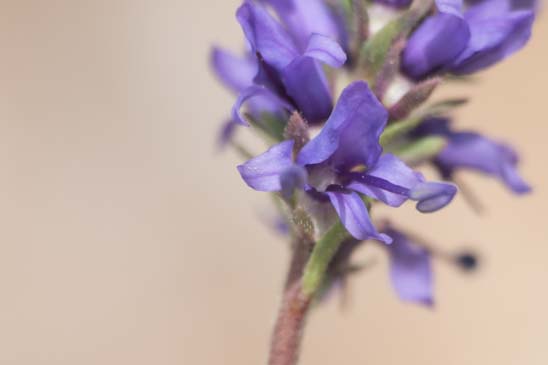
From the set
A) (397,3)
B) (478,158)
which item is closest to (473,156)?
(478,158)

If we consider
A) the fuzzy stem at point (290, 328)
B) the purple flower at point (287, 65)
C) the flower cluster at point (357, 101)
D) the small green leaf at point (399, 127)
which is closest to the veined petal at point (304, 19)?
the flower cluster at point (357, 101)

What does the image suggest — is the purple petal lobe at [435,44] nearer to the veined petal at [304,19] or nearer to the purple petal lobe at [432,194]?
the veined petal at [304,19]

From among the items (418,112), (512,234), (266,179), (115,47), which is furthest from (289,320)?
(115,47)

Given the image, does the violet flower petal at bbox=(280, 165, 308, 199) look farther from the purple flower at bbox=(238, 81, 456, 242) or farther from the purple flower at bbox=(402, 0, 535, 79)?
the purple flower at bbox=(402, 0, 535, 79)

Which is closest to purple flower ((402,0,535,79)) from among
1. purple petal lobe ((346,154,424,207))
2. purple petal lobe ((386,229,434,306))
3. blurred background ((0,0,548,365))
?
purple petal lobe ((346,154,424,207))

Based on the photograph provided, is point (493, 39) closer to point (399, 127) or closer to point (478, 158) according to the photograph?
point (399, 127)

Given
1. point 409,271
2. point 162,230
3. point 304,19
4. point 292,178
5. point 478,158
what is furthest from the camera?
point 162,230

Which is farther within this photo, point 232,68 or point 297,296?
point 232,68
